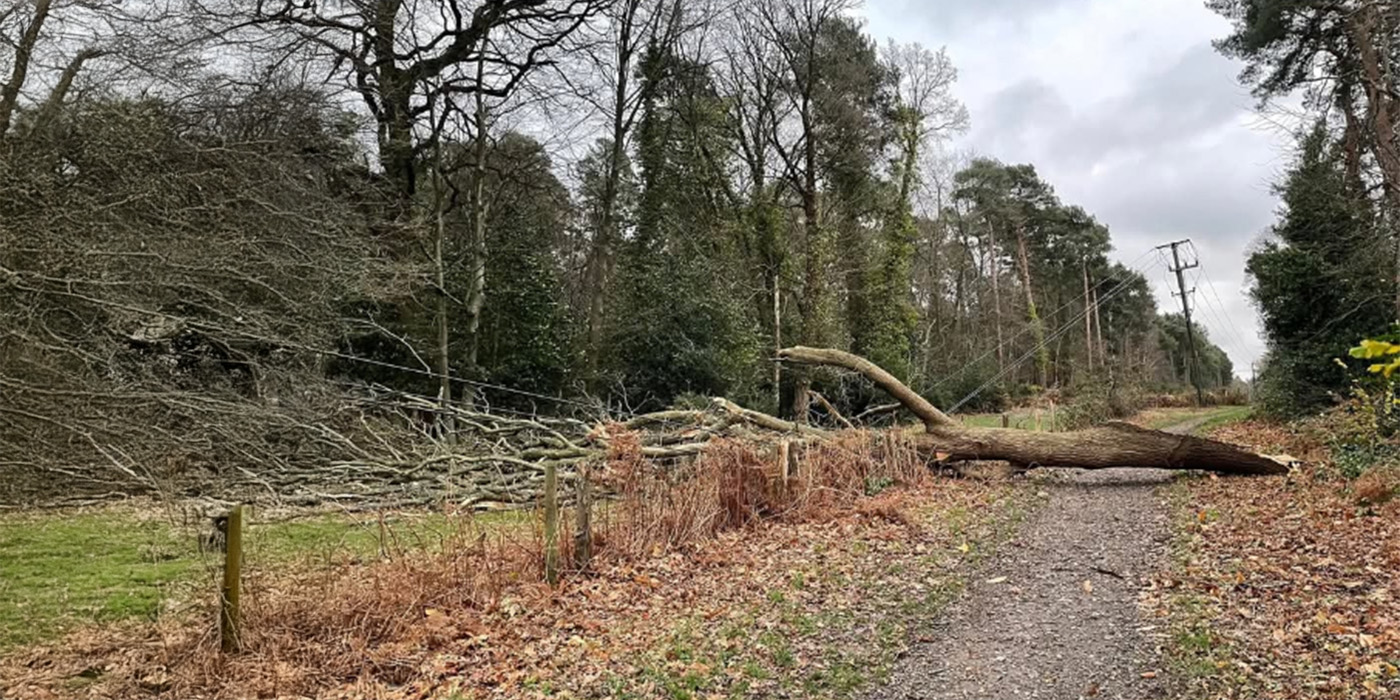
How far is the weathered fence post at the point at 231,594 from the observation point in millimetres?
4727

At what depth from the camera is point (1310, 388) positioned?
1631 centimetres

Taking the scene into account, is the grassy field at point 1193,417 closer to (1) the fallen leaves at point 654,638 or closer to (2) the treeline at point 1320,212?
(2) the treeline at point 1320,212

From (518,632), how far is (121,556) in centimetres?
450

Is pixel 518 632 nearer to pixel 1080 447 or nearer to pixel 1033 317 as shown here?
pixel 1080 447

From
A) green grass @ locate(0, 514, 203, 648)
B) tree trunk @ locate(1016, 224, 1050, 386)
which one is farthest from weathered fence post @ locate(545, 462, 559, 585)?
tree trunk @ locate(1016, 224, 1050, 386)

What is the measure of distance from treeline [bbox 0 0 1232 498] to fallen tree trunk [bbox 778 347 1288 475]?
6.09 m

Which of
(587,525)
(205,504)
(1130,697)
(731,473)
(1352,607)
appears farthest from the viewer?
(731,473)

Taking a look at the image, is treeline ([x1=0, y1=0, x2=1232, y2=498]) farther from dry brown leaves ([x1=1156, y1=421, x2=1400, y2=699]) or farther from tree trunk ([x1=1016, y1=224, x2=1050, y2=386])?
dry brown leaves ([x1=1156, y1=421, x2=1400, y2=699])

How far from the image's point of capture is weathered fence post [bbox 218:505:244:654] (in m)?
4.73

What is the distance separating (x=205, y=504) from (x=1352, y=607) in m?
7.44

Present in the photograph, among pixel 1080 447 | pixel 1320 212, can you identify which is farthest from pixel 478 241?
pixel 1320 212

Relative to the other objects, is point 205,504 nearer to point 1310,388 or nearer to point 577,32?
point 577,32

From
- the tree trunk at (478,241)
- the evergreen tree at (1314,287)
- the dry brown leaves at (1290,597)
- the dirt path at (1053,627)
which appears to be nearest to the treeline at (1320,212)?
the evergreen tree at (1314,287)

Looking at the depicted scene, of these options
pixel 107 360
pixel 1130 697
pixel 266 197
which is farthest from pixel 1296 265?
pixel 107 360
